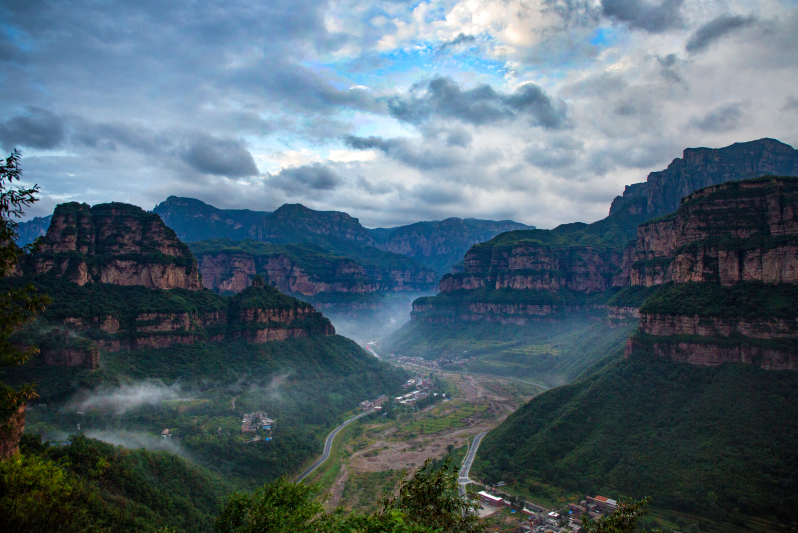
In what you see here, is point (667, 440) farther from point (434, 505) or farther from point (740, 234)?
point (434, 505)

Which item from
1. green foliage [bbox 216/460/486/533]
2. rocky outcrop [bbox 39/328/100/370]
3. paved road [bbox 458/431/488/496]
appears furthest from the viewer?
rocky outcrop [bbox 39/328/100/370]

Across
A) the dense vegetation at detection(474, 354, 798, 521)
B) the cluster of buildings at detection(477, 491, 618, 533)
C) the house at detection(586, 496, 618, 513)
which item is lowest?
the cluster of buildings at detection(477, 491, 618, 533)

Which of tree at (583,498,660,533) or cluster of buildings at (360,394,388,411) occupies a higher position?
tree at (583,498,660,533)

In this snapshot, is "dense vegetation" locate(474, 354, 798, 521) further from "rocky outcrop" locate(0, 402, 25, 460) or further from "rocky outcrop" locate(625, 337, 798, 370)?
"rocky outcrop" locate(0, 402, 25, 460)

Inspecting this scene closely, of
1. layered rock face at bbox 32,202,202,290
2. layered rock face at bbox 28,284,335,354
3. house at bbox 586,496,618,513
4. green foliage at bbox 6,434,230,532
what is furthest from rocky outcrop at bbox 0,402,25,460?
layered rock face at bbox 32,202,202,290

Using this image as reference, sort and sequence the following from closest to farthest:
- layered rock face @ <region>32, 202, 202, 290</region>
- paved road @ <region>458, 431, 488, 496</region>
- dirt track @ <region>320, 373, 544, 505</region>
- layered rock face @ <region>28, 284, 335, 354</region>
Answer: paved road @ <region>458, 431, 488, 496</region> < layered rock face @ <region>28, 284, 335, 354</region> < dirt track @ <region>320, 373, 544, 505</region> < layered rock face @ <region>32, 202, 202, 290</region>

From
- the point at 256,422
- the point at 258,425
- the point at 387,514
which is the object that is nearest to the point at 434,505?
the point at 387,514

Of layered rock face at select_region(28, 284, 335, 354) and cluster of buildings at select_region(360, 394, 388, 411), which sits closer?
layered rock face at select_region(28, 284, 335, 354)

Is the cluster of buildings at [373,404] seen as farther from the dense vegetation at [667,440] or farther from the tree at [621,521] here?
the tree at [621,521]
